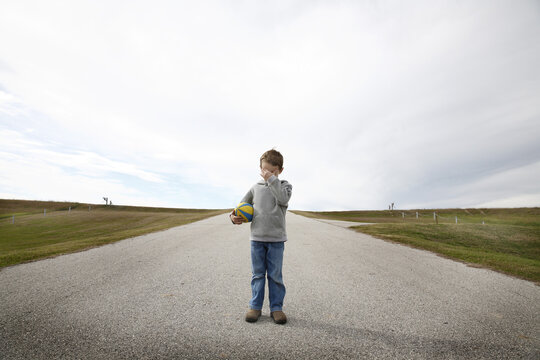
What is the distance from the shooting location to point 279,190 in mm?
3658

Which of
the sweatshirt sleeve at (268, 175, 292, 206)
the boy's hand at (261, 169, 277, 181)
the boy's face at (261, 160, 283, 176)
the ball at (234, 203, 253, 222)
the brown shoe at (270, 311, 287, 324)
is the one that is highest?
the boy's face at (261, 160, 283, 176)

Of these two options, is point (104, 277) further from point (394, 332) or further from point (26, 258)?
point (394, 332)

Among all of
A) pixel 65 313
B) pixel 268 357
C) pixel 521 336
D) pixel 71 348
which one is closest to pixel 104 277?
pixel 65 313

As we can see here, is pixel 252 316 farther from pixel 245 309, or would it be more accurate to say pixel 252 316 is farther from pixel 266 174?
pixel 266 174

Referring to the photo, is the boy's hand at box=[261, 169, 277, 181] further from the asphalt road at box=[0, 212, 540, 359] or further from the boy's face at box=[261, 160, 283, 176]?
the asphalt road at box=[0, 212, 540, 359]

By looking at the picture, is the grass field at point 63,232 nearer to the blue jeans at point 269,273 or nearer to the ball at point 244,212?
the ball at point 244,212

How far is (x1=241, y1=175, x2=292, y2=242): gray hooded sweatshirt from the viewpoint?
369cm

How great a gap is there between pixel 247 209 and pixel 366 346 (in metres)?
2.37

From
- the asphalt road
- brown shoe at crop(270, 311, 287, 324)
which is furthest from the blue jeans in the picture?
the asphalt road

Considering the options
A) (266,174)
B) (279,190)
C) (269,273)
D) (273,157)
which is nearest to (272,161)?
(273,157)

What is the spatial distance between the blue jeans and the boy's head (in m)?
1.15

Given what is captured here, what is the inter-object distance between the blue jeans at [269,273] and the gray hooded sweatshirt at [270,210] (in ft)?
0.48

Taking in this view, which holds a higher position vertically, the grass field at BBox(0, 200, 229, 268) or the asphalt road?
the asphalt road

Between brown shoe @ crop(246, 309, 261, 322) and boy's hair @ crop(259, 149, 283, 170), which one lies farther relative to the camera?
boy's hair @ crop(259, 149, 283, 170)
